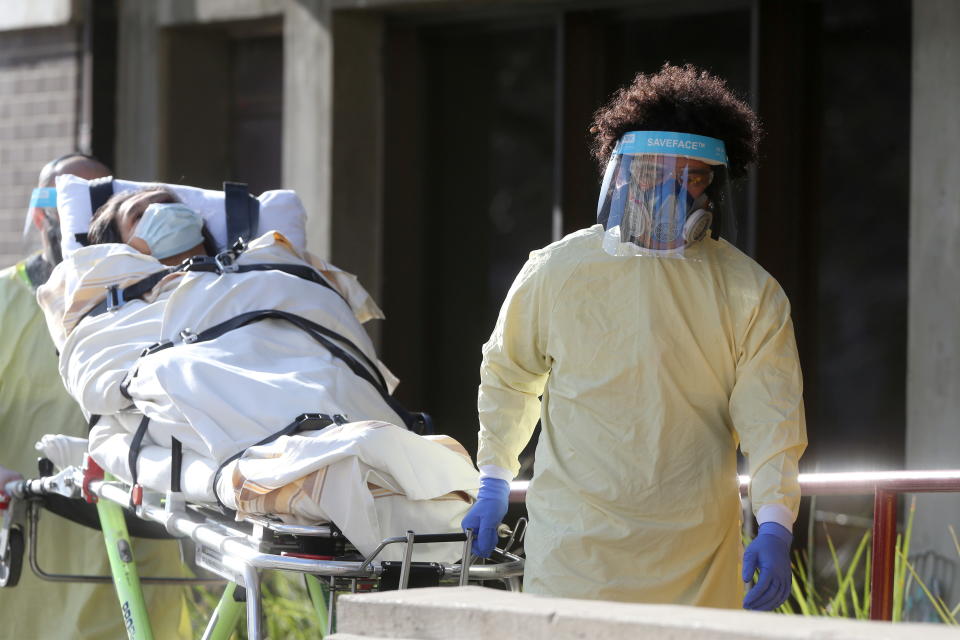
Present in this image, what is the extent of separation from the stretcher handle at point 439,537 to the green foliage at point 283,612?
203cm

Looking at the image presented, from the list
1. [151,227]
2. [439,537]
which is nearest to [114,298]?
[151,227]

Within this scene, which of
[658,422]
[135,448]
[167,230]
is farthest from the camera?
[167,230]

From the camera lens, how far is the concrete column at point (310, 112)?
600 cm

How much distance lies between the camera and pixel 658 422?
2.65 metres

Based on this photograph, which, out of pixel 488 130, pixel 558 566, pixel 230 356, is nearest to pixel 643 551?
pixel 558 566

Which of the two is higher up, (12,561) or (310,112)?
(310,112)

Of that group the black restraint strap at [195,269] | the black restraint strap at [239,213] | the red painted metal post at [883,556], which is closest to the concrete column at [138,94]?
the black restraint strap at [239,213]

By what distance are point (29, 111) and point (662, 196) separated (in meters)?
4.52

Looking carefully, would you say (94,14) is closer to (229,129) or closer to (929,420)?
(229,129)

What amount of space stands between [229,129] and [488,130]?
1269mm

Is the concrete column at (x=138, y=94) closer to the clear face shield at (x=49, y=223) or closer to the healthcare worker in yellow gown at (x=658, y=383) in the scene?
the clear face shield at (x=49, y=223)

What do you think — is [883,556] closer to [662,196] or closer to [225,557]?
[662,196]

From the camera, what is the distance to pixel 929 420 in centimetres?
494

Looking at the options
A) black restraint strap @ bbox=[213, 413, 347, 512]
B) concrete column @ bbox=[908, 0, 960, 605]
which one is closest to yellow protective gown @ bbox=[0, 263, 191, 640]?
black restraint strap @ bbox=[213, 413, 347, 512]
